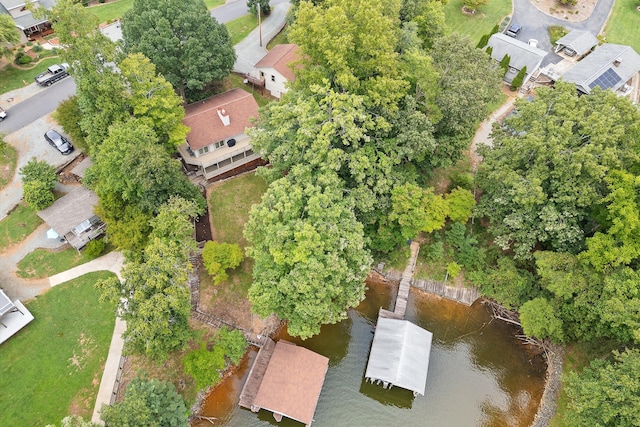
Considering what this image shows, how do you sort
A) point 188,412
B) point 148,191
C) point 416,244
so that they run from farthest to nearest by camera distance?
point 416,244, point 148,191, point 188,412

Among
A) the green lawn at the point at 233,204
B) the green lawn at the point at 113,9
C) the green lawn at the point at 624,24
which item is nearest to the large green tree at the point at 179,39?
the green lawn at the point at 233,204

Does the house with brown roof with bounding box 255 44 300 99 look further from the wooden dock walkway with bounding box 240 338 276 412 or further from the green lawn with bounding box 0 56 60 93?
the green lawn with bounding box 0 56 60 93

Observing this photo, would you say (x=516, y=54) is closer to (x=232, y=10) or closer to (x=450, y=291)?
(x=450, y=291)

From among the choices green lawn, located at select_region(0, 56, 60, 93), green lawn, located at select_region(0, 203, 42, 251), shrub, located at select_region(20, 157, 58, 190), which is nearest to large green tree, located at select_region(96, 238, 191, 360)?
green lawn, located at select_region(0, 203, 42, 251)

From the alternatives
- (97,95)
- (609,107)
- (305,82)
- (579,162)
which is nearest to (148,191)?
(97,95)

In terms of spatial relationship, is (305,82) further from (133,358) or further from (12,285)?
(12,285)

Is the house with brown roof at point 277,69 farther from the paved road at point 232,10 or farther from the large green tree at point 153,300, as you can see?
the large green tree at point 153,300
